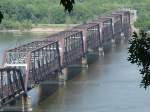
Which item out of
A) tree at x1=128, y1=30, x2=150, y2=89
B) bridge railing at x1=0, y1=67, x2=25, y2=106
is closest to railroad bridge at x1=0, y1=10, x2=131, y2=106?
bridge railing at x1=0, y1=67, x2=25, y2=106

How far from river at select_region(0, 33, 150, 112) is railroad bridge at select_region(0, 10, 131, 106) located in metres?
0.74

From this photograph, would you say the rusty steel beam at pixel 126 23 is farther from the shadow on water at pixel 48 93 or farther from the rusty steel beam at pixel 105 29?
the shadow on water at pixel 48 93

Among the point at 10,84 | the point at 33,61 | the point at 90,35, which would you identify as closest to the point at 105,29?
the point at 90,35

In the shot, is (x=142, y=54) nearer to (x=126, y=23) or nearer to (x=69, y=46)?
(x=69, y=46)

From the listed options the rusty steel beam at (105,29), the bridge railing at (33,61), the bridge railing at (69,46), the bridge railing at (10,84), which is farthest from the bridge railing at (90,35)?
the bridge railing at (10,84)

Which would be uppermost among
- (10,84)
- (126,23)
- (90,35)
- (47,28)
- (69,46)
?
(126,23)

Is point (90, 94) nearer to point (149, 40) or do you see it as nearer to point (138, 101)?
point (138, 101)

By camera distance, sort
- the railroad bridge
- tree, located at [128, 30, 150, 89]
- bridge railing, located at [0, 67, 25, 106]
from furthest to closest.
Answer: the railroad bridge
bridge railing, located at [0, 67, 25, 106]
tree, located at [128, 30, 150, 89]

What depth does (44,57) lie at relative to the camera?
→ 3781 cm

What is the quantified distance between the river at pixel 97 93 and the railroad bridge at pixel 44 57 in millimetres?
738

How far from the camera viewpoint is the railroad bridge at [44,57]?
3014cm

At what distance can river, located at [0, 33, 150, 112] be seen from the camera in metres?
28.1

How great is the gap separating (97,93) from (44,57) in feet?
21.3

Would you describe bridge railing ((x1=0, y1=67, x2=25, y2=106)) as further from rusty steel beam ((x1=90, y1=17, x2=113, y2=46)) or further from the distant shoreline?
the distant shoreline
